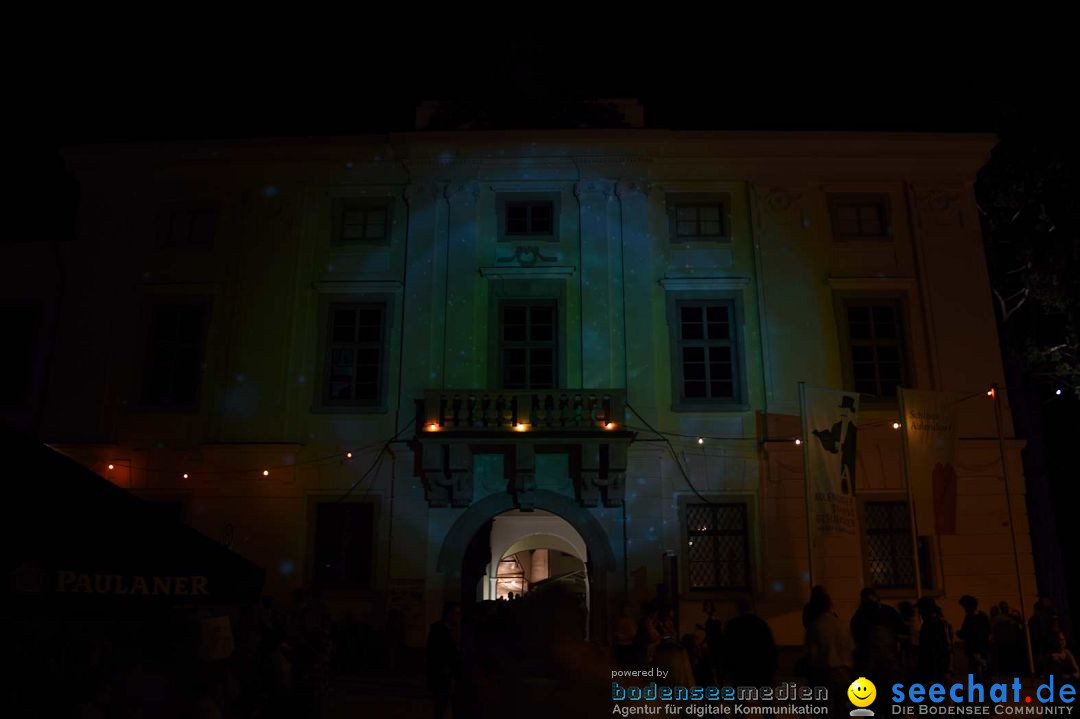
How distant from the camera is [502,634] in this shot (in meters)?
19.6

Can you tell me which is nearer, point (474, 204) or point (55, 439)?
point (55, 439)

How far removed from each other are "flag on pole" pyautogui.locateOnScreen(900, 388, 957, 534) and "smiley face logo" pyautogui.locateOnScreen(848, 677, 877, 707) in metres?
6.10

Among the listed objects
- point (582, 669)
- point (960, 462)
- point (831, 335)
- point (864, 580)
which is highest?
point (831, 335)

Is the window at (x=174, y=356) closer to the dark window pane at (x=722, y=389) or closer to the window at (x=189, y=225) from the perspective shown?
the window at (x=189, y=225)

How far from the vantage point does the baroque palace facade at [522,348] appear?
52.6ft

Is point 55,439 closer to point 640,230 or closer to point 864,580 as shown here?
point 640,230

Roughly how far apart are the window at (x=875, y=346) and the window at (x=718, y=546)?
12.5 ft

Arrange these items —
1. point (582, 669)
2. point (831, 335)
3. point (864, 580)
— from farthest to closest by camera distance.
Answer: point (831, 335), point (864, 580), point (582, 669)

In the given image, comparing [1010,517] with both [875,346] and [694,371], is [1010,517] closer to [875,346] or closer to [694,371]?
[875,346]

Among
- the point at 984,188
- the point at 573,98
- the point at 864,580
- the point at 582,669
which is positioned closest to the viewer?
the point at 582,669

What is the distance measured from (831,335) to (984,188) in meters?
6.78

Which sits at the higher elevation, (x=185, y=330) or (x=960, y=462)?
(x=185, y=330)

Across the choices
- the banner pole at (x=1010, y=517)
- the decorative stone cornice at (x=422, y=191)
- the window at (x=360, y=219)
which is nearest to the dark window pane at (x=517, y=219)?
the decorative stone cornice at (x=422, y=191)

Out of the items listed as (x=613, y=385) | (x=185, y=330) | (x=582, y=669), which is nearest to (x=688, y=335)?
(x=613, y=385)
